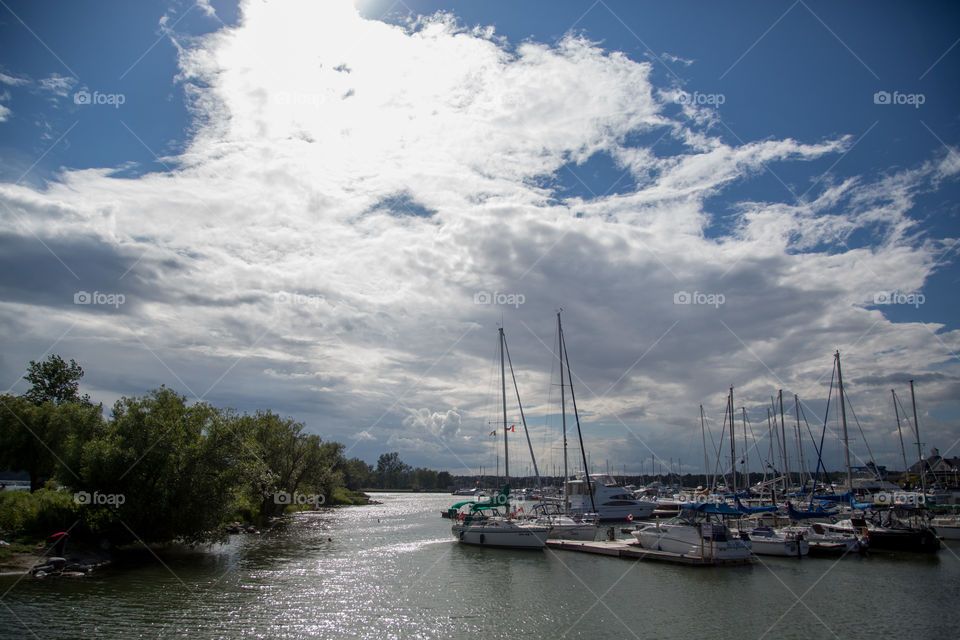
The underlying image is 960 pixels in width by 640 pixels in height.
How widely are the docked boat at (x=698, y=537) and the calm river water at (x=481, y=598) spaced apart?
68.1 inches

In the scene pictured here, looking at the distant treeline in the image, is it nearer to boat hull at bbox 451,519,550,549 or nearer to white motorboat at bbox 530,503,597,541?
boat hull at bbox 451,519,550,549

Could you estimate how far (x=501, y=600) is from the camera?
30.9m

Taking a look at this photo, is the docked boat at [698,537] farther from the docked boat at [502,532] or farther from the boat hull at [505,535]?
the docked boat at [502,532]

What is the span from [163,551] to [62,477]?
8.71 meters

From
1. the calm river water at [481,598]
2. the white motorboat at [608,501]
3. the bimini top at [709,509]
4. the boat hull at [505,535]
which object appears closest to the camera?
the calm river water at [481,598]

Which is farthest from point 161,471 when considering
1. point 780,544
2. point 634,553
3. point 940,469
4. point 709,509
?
point 940,469

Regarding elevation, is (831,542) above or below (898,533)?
below

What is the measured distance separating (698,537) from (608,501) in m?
44.2

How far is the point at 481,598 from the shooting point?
3122cm

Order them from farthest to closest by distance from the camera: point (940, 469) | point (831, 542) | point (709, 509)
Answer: point (940, 469)
point (831, 542)
point (709, 509)

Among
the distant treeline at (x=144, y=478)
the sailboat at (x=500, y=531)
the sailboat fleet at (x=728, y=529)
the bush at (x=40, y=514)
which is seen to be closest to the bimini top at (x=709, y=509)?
the sailboat fleet at (x=728, y=529)

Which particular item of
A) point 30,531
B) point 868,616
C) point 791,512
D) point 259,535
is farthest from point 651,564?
point 30,531

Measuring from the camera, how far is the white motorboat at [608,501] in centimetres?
8400

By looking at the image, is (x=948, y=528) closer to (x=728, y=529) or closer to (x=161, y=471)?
(x=728, y=529)
